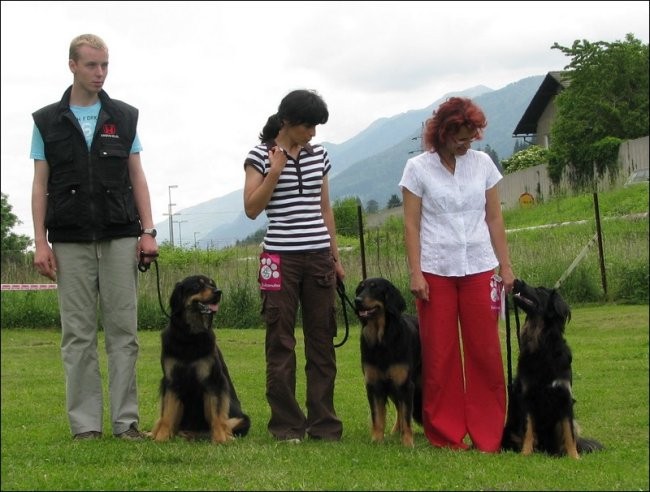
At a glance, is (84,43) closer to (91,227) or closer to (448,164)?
(91,227)

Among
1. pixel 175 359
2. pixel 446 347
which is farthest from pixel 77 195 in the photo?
pixel 446 347

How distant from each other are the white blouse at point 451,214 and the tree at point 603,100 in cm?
91

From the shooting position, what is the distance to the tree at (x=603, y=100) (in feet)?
14.6

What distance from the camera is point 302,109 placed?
19.0 ft

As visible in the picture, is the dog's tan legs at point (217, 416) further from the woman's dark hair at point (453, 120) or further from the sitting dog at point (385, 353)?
the woman's dark hair at point (453, 120)

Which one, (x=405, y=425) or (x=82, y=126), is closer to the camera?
(x=82, y=126)

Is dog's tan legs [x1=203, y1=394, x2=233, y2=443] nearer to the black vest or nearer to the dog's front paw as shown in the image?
the dog's front paw

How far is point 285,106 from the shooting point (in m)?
5.86

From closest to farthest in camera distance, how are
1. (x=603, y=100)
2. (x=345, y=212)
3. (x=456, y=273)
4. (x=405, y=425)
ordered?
(x=456, y=273), (x=405, y=425), (x=603, y=100), (x=345, y=212)

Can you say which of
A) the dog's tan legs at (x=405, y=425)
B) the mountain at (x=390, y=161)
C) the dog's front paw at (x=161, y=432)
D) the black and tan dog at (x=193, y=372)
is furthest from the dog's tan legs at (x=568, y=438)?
the mountain at (x=390, y=161)

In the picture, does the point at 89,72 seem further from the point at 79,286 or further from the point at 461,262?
the point at 461,262

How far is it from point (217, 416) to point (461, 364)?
5.59 feet

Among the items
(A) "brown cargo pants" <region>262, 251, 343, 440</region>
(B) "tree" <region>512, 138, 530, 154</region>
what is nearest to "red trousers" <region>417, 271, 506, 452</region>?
(A) "brown cargo pants" <region>262, 251, 343, 440</region>

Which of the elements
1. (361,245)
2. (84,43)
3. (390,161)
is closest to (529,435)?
(84,43)
